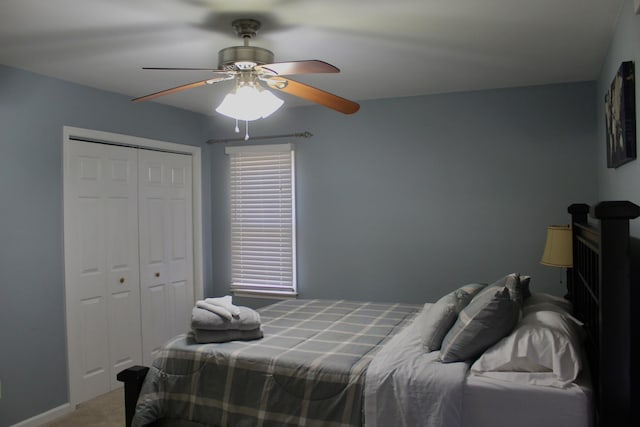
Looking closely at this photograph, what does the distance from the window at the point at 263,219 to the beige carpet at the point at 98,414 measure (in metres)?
1.65

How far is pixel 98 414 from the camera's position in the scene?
145 inches

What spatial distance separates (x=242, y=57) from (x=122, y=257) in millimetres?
2456

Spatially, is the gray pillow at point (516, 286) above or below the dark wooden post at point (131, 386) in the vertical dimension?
above

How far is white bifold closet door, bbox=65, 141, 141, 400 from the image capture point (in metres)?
3.84

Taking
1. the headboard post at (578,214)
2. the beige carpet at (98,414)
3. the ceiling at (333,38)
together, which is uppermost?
the ceiling at (333,38)

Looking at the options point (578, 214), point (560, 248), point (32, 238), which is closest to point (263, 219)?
point (32, 238)

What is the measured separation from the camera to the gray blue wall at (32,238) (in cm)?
334

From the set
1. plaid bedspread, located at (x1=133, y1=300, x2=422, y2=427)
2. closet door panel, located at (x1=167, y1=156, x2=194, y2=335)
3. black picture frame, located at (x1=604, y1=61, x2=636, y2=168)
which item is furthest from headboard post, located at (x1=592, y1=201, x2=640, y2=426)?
closet door panel, located at (x1=167, y1=156, x2=194, y2=335)

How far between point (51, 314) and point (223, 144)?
237 cm

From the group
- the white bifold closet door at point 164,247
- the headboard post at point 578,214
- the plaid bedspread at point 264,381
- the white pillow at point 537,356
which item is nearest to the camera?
the white pillow at point 537,356

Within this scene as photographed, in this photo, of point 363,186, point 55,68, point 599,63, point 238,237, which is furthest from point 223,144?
point 599,63

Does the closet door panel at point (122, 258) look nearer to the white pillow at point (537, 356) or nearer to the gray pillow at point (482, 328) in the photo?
the gray pillow at point (482, 328)

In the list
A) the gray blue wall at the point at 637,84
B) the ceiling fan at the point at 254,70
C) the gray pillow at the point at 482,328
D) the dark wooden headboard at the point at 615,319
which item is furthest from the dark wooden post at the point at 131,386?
the gray blue wall at the point at 637,84

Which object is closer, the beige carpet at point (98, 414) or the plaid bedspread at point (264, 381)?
the plaid bedspread at point (264, 381)
